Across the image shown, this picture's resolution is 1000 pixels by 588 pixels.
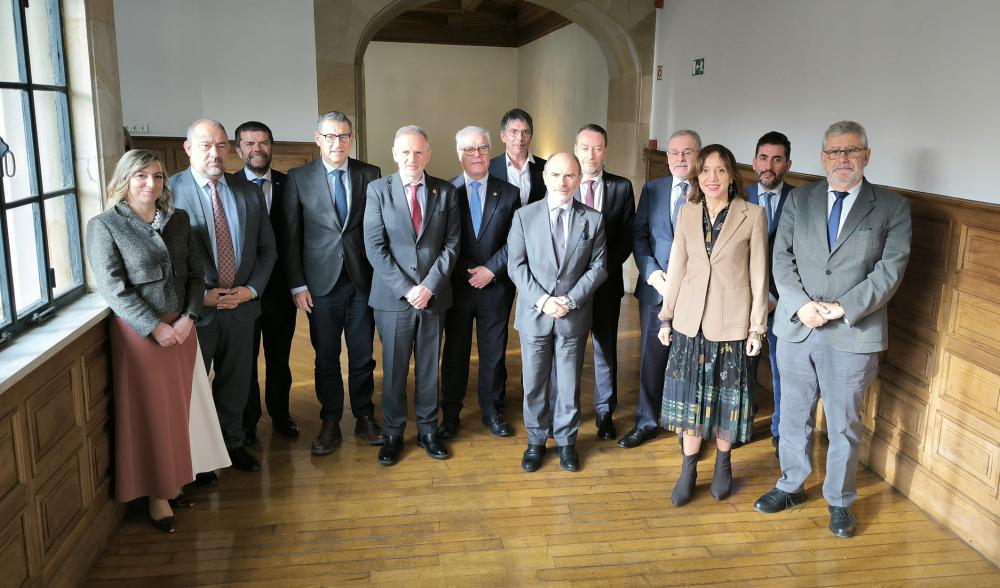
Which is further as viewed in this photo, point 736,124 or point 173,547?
point 736,124

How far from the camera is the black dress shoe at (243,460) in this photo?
4.14 meters

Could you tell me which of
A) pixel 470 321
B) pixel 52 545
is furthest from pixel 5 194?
pixel 470 321

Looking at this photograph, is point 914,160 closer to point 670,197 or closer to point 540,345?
point 670,197

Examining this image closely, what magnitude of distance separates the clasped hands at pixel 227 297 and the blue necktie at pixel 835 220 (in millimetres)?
2843

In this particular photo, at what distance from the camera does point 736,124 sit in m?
6.16

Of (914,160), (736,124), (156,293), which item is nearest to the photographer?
(156,293)

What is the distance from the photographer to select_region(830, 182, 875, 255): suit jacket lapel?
3.46m

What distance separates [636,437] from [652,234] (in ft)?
3.98

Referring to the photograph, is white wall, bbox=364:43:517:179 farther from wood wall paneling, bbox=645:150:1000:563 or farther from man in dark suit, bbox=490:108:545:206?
wood wall paneling, bbox=645:150:1000:563

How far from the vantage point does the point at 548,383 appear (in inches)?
167

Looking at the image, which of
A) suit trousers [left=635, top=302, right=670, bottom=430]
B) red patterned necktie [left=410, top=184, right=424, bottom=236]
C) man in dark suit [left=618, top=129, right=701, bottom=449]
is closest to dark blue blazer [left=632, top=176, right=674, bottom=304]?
man in dark suit [left=618, top=129, right=701, bottom=449]

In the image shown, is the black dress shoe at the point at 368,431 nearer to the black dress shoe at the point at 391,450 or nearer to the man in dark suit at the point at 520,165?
the black dress shoe at the point at 391,450

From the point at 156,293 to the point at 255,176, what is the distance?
45.7 inches

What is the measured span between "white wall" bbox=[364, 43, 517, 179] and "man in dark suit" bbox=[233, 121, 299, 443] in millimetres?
12124
